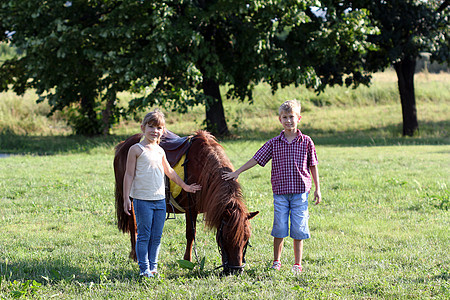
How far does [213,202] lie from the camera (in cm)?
415

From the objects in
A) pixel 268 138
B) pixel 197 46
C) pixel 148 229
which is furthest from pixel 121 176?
pixel 268 138

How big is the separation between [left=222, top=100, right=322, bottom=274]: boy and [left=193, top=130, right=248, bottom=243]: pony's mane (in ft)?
0.85

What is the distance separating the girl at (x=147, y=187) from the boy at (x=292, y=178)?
0.83m

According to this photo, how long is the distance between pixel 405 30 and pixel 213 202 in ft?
54.6

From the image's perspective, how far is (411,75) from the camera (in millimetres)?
19406

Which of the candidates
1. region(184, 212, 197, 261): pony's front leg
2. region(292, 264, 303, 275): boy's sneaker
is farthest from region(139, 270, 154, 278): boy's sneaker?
region(292, 264, 303, 275): boy's sneaker

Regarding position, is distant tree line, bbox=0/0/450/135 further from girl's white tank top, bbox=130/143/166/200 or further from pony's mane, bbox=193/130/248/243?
girl's white tank top, bbox=130/143/166/200

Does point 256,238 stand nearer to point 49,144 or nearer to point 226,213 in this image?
point 226,213

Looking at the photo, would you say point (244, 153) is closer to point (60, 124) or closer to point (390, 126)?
point (390, 126)

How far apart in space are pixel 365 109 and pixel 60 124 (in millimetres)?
16243

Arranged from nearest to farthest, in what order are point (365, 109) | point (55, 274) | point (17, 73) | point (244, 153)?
point (55, 274) → point (244, 153) → point (17, 73) → point (365, 109)

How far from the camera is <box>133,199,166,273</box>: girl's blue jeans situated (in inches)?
169

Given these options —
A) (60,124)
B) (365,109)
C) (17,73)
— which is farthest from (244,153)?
(365,109)

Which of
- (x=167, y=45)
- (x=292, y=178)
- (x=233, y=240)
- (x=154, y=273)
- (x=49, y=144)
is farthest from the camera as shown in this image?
(x=49, y=144)
